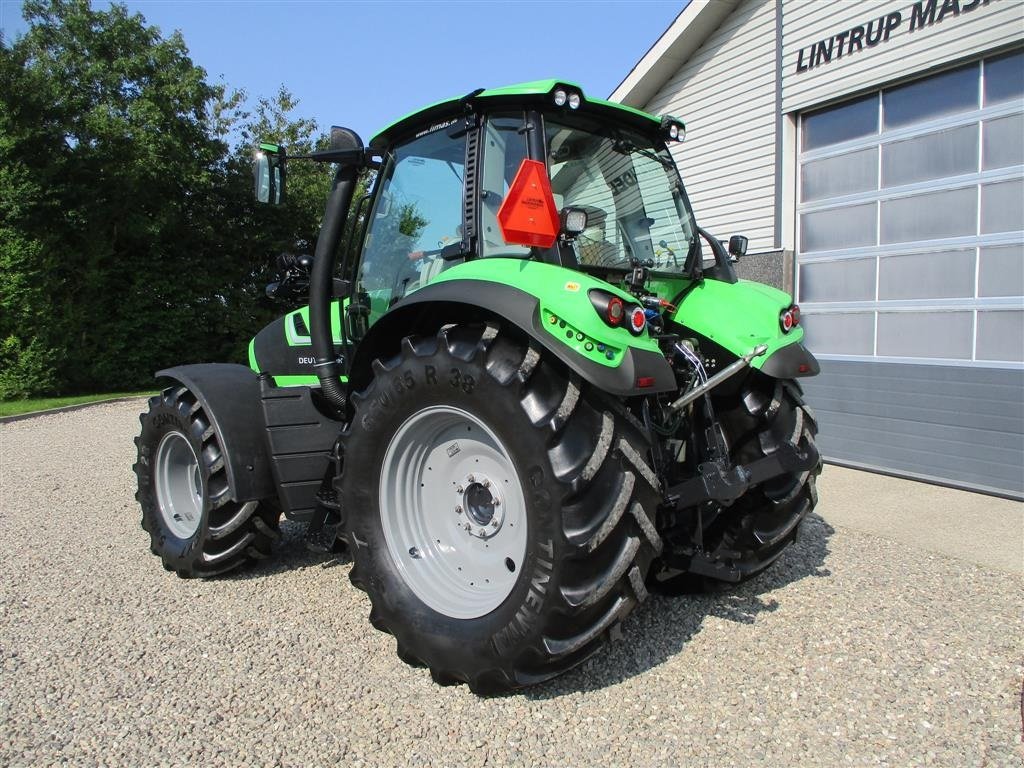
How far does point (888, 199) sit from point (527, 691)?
5.67 meters

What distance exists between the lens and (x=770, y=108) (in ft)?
24.1

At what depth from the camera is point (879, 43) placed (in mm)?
6266

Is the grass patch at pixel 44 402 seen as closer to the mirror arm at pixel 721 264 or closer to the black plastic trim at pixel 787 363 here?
the mirror arm at pixel 721 264

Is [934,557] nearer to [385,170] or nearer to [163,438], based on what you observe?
[385,170]

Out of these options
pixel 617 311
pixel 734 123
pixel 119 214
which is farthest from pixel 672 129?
pixel 119 214

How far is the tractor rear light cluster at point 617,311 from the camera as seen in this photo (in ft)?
7.93

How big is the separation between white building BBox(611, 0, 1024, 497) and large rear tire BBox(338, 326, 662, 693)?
468 cm

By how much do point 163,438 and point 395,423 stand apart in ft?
6.51

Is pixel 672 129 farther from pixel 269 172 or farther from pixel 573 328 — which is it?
pixel 269 172

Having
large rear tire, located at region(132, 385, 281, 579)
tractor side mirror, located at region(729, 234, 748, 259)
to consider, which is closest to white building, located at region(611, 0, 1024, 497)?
tractor side mirror, located at region(729, 234, 748, 259)

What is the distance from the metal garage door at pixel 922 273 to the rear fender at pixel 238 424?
5331 millimetres

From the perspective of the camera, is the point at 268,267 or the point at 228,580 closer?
the point at 228,580

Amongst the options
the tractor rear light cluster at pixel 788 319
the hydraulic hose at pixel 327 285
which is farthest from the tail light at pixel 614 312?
the hydraulic hose at pixel 327 285

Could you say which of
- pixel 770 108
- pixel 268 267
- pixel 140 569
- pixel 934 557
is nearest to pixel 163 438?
pixel 140 569
